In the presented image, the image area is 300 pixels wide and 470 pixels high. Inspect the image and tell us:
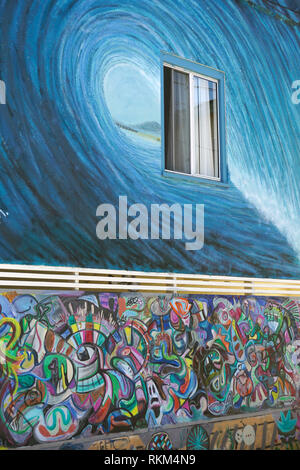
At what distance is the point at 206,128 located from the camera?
860 cm

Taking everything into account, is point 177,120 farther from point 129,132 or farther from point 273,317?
point 273,317

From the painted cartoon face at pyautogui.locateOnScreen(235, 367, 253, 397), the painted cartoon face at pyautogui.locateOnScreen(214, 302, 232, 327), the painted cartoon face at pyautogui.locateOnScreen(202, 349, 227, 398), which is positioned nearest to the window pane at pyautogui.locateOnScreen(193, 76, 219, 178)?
the painted cartoon face at pyautogui.locateOnScreen(214, 302, 232, 327)

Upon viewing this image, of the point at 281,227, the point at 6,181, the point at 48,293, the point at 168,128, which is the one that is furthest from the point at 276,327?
the point at 6,181

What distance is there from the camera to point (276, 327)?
855cm

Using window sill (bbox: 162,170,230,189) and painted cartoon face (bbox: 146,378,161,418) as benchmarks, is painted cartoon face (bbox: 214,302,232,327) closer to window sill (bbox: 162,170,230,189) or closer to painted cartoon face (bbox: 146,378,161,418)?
painted cartoon face (bbox: 146,378,161,418)

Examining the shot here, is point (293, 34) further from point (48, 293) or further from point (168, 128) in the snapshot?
point (48, 293)

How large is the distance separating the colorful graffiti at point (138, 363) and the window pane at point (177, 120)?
1.86 m

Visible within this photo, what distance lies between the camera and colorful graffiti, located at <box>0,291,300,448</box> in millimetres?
5871

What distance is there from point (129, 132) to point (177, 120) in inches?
41.4

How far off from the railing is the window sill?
4.11 feet

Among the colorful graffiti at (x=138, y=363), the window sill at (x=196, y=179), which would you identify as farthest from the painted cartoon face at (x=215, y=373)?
the window sill at (x=196, y=179)

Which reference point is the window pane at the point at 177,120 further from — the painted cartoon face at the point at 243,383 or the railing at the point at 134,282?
the painted cartoon face at the point at 243,383

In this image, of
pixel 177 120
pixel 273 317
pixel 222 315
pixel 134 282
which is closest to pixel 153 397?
pixel 134 282
